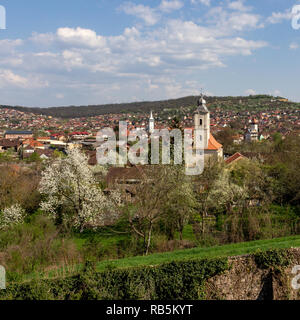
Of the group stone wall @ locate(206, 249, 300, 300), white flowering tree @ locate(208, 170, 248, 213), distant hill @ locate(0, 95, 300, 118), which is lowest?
stone wall @ locate(206, 249, 300, 300)


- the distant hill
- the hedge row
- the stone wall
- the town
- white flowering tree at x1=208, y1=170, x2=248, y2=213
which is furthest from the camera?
the distant hill

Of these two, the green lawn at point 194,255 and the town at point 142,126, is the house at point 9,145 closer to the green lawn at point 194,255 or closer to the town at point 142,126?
the town at point 142,126

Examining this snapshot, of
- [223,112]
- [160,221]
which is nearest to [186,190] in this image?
[160,221]

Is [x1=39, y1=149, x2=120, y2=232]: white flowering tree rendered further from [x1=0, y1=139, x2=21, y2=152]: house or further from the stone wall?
[x1=0, y1=139, x2=21, y2=152]: house

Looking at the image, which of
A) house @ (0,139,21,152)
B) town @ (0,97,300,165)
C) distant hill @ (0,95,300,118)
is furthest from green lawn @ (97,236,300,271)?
distant hill @ (0,95,300,118)

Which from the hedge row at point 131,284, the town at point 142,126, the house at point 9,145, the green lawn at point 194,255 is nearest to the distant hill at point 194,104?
the town at point 142,126

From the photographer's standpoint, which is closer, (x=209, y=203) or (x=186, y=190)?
(x=186, y=190)
